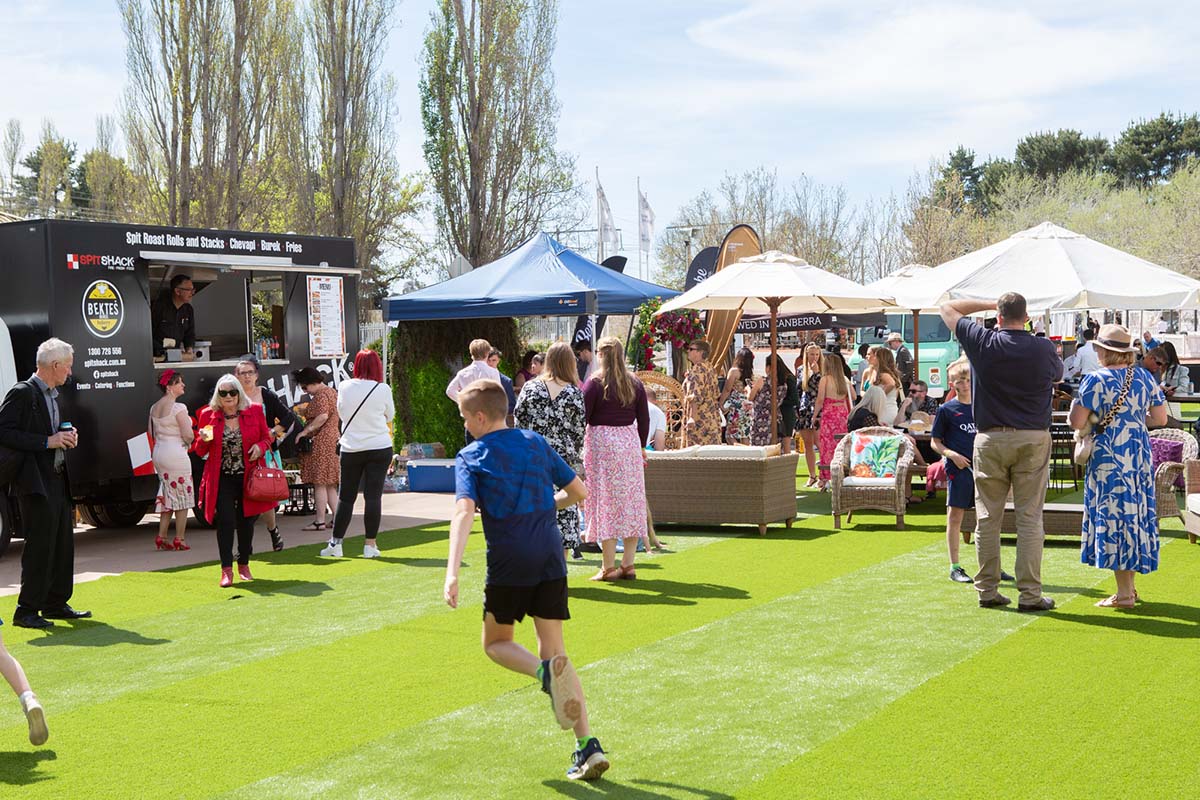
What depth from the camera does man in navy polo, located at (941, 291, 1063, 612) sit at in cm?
736

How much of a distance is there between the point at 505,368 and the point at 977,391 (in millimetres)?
10821

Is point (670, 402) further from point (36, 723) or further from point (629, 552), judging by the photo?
point (36, 723)

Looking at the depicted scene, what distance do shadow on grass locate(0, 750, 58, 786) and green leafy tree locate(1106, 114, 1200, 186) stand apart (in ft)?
196

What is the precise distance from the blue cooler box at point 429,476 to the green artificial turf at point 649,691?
250 inches

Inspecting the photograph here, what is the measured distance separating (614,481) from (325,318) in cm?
612

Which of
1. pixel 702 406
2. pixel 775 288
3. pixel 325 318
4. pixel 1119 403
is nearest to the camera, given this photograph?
pixel 1119 403

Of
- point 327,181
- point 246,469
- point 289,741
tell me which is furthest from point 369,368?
point 327,181

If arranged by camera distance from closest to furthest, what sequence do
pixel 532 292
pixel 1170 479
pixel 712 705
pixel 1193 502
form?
pixel 712 705 → pixel 1193 502 → pixel 1170 479 → pixel 532 292

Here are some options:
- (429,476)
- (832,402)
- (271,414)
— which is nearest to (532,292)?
(429,476)

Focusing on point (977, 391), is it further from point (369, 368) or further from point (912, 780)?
point (369, 368)

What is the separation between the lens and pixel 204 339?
14859 millimetres

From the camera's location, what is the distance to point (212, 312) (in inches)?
599

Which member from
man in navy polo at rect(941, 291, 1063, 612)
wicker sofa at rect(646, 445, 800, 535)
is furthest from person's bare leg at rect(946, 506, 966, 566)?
wicker sofa at rect(646, 445, 800, 535)

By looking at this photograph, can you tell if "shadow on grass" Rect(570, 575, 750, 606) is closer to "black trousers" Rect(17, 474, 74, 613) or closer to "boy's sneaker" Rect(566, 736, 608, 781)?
"black trousers" Rect(17, 474, 74, 613)
